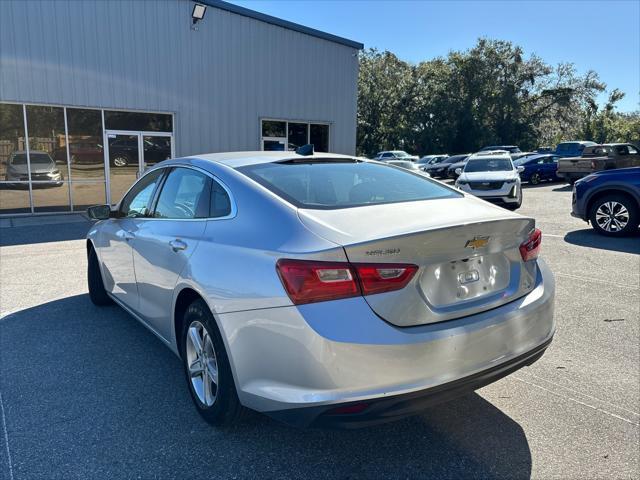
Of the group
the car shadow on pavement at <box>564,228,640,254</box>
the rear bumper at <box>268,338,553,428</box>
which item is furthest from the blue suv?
the rear bumper at <box>268,338,553,428</box>

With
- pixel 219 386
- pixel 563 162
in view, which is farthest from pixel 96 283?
pixel 563 162

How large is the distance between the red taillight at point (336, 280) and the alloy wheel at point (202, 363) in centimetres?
83

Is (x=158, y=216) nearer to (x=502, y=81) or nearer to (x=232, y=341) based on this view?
(x=232, y=341)

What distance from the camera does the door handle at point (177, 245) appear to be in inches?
119

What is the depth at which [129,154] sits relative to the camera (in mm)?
14977

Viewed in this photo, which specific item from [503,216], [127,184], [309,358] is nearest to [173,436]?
[309,358]

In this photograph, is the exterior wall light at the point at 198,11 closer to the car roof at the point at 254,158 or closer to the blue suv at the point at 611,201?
the blue suv at the point at 611,201

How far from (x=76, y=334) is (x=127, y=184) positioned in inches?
449

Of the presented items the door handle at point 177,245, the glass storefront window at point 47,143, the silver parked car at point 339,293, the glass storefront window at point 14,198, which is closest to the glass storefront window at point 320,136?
the glass storefront window at point 47,143

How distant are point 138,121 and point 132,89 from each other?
95 cm

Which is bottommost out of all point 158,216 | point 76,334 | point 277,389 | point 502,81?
point 76,334

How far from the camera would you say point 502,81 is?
43.2m

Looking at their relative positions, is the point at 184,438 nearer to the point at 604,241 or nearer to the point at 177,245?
the point at 177,245

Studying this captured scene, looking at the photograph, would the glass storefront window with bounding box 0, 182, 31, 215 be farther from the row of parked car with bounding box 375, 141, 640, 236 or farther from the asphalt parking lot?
the row of parked car with bounding box 375, 141, 640, 236
